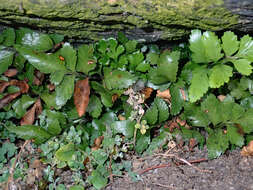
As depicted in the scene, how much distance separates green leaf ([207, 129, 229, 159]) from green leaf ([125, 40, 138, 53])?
0.73 m

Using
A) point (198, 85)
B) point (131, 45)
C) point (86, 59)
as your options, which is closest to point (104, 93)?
point (86, 59)

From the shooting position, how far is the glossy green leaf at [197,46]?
1.55m

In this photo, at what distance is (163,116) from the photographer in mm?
1788

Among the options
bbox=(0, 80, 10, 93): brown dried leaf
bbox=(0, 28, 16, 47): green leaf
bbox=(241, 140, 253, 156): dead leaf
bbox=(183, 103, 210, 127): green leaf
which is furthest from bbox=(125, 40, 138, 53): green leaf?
bbox=(241, 140, 253, 156): dead leaf

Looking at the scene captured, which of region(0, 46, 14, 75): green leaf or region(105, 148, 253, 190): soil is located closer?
region(105, 148, 253, 190): soil

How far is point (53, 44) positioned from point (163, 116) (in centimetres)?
83

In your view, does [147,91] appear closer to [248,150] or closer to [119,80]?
[119,80]

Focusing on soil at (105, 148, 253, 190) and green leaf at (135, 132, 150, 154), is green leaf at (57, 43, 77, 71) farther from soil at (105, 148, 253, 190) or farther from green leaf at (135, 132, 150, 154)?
soil at (105, 148, 253, 190)

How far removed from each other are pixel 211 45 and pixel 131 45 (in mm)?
483

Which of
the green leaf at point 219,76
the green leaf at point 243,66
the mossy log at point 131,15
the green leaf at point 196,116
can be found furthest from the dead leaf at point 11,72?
the green leaf at point 243,66

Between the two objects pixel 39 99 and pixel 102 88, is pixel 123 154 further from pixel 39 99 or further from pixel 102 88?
pixel 39 99

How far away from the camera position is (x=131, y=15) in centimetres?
158

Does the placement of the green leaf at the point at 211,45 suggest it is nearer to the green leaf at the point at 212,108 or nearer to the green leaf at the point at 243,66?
the green leaf at the point at 243,66

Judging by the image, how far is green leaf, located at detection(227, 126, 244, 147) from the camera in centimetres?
172
